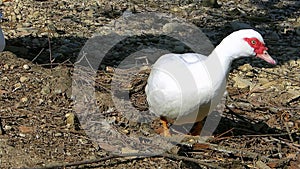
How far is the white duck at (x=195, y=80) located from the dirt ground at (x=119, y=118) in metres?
0.24

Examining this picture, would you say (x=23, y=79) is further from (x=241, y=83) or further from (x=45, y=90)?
(x=241, y=83)

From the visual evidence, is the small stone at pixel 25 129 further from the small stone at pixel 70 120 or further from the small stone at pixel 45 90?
the small stone at pixel 45 90

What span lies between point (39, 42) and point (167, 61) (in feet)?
6.32

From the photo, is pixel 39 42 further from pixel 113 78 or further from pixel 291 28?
pixel 291 28

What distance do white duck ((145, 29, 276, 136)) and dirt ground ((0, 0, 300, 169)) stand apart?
243 mm

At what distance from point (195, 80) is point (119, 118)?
2.90 ft

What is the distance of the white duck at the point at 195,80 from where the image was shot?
3.71 meters

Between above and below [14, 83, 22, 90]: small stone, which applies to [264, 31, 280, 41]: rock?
below

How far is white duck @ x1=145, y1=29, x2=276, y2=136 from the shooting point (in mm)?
3711

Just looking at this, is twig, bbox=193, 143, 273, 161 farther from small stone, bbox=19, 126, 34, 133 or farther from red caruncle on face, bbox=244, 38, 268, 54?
small stone, bbox=19, 126, 34, 133

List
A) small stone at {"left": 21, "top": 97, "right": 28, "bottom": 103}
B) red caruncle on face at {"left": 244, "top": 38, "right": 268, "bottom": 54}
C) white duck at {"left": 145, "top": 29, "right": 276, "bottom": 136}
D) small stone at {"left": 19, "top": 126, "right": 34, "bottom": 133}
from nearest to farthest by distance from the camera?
white duck at {"left": 145, "top": 29, "right": 276, "bottom": 136}, red caruncle on face at {"left": 244, "top": 38, "right": 268, "bottom": 54}, small stone at {"left": 19, "top": 126, "right": 34, "bottom": 133}, small stone at {"left": 21, "top": 97, "right": 28, "bottom": 103}

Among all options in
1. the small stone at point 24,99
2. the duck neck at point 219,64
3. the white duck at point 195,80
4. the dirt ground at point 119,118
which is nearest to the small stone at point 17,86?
the dirt ground at point 119,118

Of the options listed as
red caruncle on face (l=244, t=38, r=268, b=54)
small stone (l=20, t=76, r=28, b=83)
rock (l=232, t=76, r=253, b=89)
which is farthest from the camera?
rock (l=232, t=76, r=253, b=89)

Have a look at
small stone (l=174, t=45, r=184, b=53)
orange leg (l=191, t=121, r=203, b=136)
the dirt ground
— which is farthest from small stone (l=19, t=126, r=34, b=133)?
small stone (l=174, t=45, r=184, b=53)
